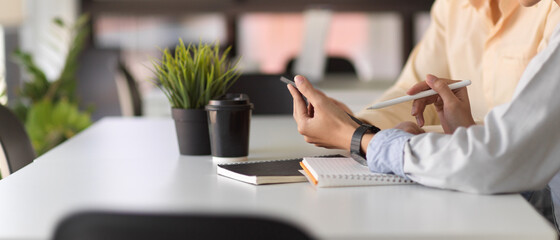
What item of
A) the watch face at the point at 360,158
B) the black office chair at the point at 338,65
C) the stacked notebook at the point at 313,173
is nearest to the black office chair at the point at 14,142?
the stacked notebook at the point at 313,173

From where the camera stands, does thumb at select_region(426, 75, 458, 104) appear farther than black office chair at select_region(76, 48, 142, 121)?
No

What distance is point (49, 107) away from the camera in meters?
3.92

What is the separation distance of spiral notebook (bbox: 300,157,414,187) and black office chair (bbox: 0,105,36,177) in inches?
26.2

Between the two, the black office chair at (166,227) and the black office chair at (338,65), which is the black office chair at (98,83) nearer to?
the black office chair at (338,65)

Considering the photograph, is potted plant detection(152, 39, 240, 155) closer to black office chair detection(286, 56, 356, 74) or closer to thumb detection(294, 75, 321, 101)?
thumb detection(294, 75, 321, 101)

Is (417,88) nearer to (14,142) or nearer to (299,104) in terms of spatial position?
(299,104)

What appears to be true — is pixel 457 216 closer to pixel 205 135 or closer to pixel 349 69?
pixel 205 135

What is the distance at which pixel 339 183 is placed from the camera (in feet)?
3.31

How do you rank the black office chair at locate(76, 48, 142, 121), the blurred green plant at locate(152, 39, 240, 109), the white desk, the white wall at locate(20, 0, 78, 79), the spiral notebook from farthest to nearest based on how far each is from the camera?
the black office chair at locate(76, 48, 142, 121), the white wall at locate(20, 0, 78, 79), the blurred green plant at locate(152, 39, 240, 109), the spiral notebook, the white desk

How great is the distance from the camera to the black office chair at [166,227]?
51cm

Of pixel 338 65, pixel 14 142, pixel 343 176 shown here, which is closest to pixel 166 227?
pixel 343 176

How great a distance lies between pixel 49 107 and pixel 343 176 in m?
3.28

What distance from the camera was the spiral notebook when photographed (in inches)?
39.8

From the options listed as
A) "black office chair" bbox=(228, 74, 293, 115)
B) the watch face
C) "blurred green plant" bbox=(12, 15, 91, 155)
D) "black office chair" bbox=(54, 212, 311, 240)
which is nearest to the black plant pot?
the watch face
